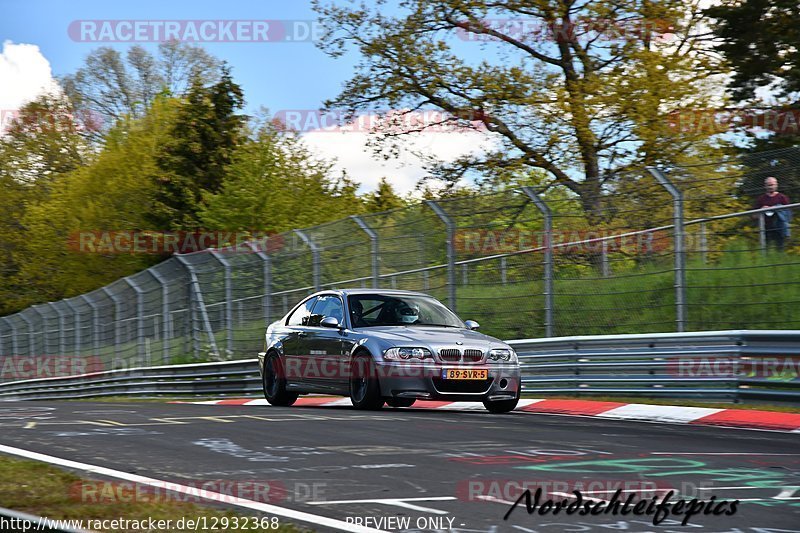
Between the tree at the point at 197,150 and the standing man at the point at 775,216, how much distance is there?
146ft

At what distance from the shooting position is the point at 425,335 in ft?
43.3

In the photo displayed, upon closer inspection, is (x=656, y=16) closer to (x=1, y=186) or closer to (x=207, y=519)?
(x=207, y=519)

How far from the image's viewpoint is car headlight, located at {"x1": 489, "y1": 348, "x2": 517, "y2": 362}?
13.1 meters

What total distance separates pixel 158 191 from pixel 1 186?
1854 cm

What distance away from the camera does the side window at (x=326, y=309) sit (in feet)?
46.8

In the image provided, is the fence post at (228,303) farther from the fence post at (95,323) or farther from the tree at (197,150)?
the tree at (197,150)

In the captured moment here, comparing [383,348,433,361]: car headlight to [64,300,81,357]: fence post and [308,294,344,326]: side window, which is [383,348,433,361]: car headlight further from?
[64,300,81,357]: fence post

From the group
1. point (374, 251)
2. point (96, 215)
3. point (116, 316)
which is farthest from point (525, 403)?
point (96, 215)

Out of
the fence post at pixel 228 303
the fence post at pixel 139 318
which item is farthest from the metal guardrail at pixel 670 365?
the fence post at pixel 139 318

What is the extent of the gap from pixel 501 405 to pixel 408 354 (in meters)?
1.46

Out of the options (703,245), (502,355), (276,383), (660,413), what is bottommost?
(660,413)

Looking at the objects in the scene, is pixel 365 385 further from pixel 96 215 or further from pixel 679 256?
pixel 96 215

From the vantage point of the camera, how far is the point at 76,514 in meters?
5.69

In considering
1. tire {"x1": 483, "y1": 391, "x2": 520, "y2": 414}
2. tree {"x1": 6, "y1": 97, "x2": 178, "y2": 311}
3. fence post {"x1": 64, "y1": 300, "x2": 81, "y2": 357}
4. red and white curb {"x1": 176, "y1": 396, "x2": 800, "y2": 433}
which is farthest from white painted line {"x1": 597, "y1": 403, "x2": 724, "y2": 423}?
tree {"x1": 6, "y1": 97, "x2": 178, "y2": 311}
